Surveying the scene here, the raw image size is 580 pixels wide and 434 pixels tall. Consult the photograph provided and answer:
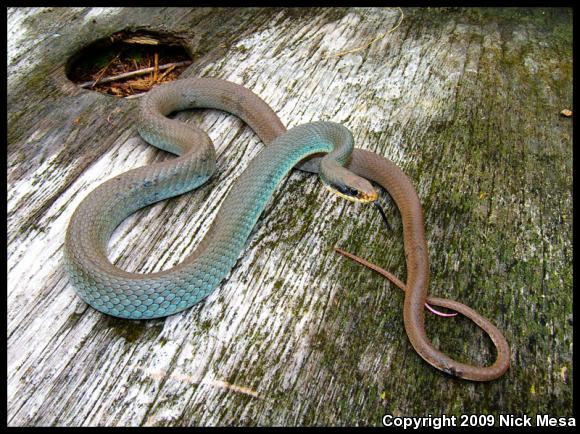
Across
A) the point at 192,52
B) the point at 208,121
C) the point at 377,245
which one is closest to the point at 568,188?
the point at 377,245

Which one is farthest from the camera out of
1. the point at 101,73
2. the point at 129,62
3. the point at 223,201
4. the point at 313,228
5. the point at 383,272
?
the point at 129,62

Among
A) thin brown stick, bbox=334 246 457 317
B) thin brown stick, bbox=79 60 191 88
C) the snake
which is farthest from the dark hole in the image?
thin brown stick, bbox=334 246 457 317

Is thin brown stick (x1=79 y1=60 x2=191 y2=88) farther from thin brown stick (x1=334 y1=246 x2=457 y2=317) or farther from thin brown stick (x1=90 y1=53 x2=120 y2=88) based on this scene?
thin brown stick (x1=334 y1=246 x2=457 y2=317)

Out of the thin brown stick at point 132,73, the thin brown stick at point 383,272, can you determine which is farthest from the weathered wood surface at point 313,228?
the thin brown stick at point 132,73

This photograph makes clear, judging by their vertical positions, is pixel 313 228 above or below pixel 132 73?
below

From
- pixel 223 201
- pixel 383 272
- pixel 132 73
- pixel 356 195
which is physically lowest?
pixel 383 272

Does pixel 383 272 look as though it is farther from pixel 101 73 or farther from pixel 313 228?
pixel 101 73

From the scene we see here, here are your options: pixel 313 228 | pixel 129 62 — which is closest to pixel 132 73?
pixel 129 62

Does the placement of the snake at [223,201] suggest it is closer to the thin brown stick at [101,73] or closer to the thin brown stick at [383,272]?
the thin brown stick at [383,272]
